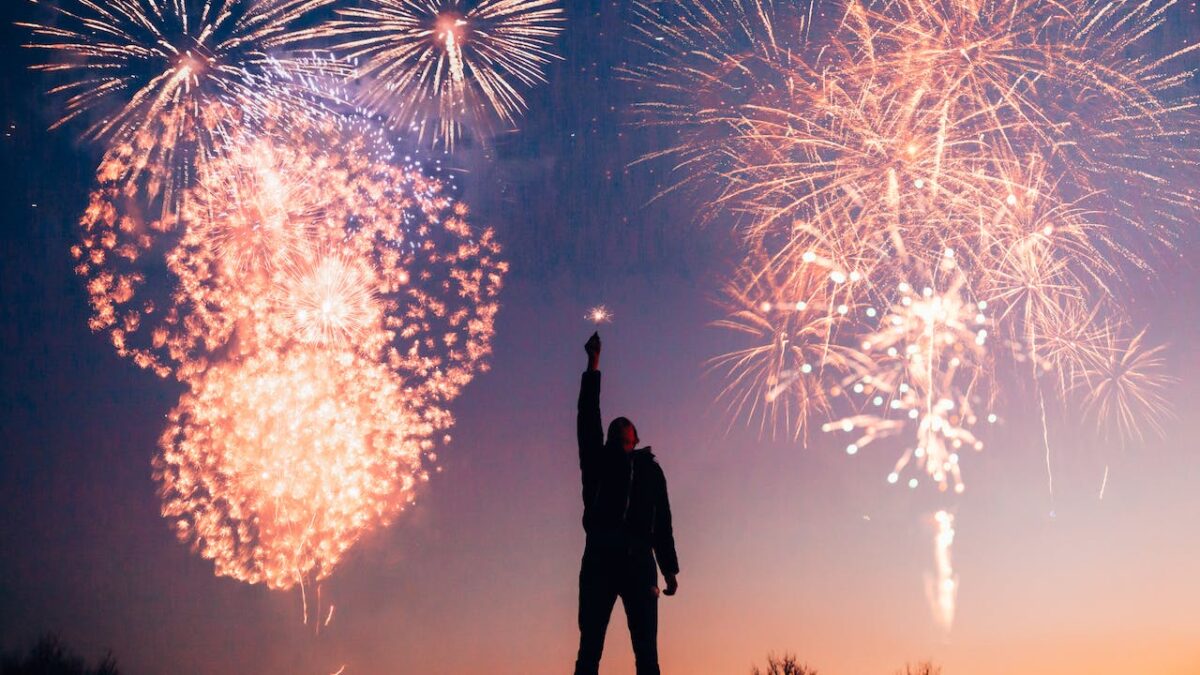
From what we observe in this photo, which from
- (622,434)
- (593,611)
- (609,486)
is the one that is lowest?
(593,611)

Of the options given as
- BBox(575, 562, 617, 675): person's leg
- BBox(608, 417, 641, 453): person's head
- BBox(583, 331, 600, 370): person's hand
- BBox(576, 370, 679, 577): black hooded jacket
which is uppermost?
BBox(583, 331, 600, 370): person's hand

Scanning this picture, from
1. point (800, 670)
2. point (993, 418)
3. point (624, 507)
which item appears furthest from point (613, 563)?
point (993, 418)

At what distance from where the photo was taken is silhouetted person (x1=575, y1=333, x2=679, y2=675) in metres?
5.10

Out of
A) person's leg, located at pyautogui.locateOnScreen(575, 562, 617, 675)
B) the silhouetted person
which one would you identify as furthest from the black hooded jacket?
person's leg, located at pyautogui.locateOnScreen(575, 562, 617, 675)

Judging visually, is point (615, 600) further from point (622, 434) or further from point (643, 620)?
point (622, 434)

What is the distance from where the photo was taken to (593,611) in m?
5.08

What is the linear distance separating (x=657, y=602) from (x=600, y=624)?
35 centimetres

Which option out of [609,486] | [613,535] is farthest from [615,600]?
[609,486]

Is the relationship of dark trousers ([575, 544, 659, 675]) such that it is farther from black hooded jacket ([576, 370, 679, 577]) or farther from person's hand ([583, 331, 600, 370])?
person's hand ([583, 331, 600, 370])

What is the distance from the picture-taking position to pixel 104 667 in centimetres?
1488

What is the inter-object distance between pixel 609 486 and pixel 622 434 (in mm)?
280

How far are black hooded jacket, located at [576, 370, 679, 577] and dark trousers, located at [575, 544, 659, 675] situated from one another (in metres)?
0.07

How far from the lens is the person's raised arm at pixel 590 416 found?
16.8 feet

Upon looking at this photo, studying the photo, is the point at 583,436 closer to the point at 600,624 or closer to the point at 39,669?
the point at 600,624
